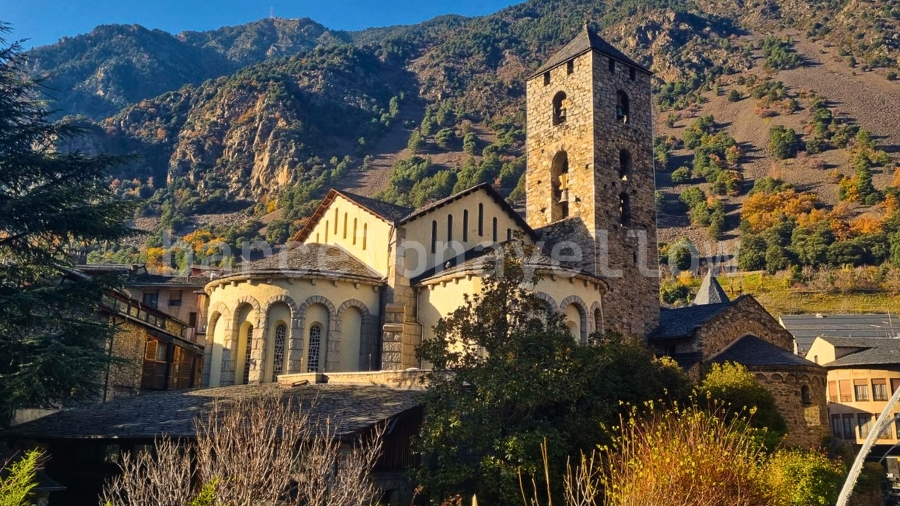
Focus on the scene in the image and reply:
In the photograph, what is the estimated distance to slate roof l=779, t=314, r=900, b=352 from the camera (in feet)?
207

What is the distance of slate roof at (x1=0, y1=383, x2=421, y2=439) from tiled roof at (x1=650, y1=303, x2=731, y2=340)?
15.1m

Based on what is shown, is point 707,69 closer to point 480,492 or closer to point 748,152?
point 748,152

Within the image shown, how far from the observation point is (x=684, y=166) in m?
123

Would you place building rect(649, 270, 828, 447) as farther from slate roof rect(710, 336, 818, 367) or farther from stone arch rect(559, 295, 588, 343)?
stone arch rect(559, 295, 588, 343)

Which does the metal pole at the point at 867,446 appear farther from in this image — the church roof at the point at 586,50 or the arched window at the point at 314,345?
the church roof at the point at 586,50

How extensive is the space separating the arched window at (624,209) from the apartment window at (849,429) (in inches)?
1044

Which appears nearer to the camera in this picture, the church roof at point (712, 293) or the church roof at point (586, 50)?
the church roof at point (586, 50)

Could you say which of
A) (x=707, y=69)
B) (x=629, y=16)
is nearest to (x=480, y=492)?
(x=707, y=69)

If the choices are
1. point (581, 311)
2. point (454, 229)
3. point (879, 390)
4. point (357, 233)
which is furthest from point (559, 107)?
point (879, 390)

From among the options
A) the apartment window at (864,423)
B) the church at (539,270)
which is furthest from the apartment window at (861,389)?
the church at (539,270)

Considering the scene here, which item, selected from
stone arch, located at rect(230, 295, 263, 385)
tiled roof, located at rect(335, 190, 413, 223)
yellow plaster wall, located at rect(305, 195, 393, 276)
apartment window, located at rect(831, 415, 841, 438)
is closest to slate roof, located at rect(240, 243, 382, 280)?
yellow plaster wall, located at rect(305, 195, 393, 276)

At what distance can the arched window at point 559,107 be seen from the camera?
37281 millimetres

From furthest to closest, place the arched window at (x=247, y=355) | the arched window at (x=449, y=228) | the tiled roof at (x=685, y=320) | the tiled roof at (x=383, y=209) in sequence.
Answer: the tiled roof at (x=685, y=320) → the arched window at (x=449, y=228) → the tiled roof at (x=383, y=209) → the arched window at (x=247, y=355)

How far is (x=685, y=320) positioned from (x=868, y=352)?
23.4 m
